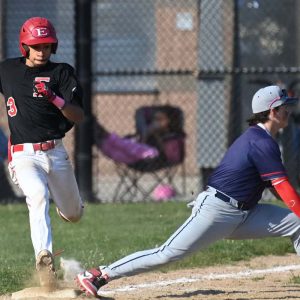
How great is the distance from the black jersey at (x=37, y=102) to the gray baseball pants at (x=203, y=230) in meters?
1.24

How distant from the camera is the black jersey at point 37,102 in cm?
721

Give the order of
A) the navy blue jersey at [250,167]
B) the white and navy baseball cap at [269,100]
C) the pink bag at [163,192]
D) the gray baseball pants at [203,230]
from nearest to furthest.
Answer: the navy blue jersey at [250,167] < the gray baseball pants at [203,230] < the white and navy baseball cap at [269,100] < the pink bag at [163,192]

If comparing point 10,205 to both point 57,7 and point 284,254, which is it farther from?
point 284,254

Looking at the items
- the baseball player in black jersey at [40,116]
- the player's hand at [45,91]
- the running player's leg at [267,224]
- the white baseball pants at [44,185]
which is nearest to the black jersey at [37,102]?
the baseball player in black jersey at [40,116]

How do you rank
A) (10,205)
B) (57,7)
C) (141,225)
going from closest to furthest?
1. (141,225)
2. (10,205)
3. (57,7)

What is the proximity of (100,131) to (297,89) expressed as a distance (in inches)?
121

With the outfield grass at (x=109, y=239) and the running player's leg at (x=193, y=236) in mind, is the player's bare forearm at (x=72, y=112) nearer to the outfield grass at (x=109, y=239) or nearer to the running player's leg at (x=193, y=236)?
the running player's leg at (x=193, y=236)

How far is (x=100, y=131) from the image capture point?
13.3 m

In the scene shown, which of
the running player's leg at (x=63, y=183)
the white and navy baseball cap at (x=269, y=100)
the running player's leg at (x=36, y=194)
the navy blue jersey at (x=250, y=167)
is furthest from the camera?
the running player's leg at (x=63, y=183)

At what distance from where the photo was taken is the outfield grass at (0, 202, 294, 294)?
8.61 metres

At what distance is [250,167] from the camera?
6441mm

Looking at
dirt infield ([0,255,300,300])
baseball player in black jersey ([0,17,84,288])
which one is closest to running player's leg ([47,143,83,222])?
baseball player in black jersey ([0,17,84,288])

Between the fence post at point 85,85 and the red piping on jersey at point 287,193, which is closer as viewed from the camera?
the red piping on jersey at point 287,193

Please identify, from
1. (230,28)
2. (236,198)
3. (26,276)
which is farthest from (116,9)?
(236,198)
